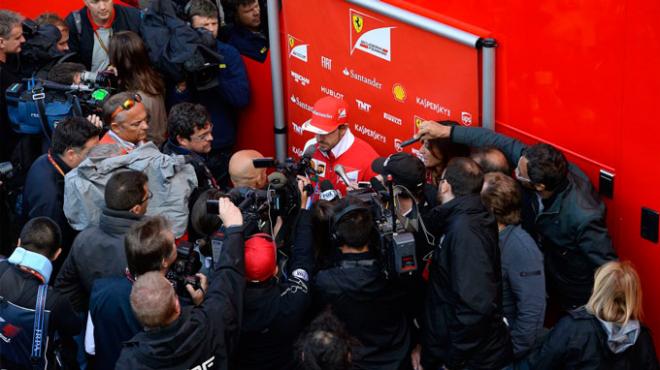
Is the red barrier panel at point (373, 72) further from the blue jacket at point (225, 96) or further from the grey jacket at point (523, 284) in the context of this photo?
the grey jacket at point (523, 284)

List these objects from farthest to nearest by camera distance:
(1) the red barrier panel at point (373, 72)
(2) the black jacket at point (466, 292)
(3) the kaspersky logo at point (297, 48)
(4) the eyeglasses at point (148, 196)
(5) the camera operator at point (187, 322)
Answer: (3) the kaspersky logo at point (297, 48)
(1) the red barrier panel at point (373, 72)
(4) the eyeglasses at point (148, 196)
(2) the black jacket at point (466, 292)
(5) the camera operator at point (187, 322)

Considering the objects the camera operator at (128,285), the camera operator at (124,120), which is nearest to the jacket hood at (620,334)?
the camera operator at (128,285)

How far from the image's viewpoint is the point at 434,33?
543cm

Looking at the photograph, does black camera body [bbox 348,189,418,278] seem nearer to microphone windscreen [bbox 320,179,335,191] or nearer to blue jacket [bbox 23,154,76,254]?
microphone windscreen [bbox 320,179,335,191]

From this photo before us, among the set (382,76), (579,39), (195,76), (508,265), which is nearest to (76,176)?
(195,76)

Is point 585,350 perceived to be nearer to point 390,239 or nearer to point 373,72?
point 390,239

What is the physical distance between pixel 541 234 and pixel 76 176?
Answer: 2.67 meters

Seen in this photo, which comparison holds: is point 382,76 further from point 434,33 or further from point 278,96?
point 278,96

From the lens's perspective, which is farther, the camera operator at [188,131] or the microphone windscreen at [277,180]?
the camera operator at [188,131]

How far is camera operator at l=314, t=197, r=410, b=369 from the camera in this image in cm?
452

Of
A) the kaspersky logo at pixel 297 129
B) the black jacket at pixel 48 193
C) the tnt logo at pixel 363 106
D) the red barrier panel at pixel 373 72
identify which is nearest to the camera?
the red barrier panel at pixel 373 72

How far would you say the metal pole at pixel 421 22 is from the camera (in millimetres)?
5224

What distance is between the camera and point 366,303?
14.9ft

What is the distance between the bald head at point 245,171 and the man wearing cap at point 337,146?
0.47m
